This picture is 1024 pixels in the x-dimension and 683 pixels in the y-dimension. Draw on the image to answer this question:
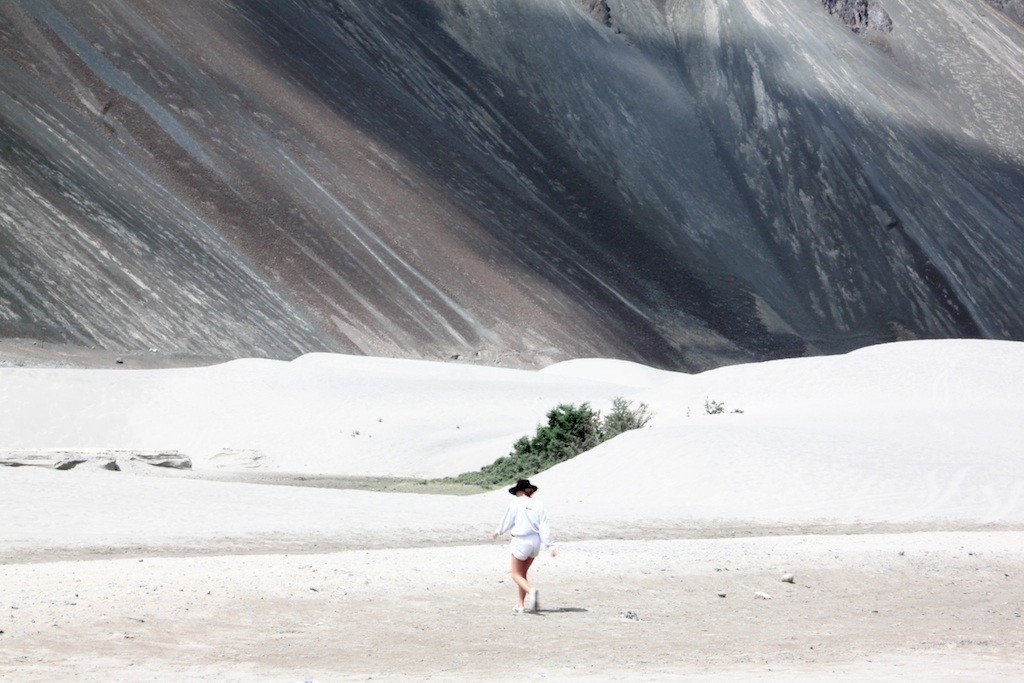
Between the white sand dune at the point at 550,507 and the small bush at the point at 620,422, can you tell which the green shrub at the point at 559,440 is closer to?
the small bush at the point at 620,422

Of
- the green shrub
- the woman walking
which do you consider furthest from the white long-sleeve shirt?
the green shrub

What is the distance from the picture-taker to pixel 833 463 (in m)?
19.2

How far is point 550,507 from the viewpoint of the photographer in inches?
679

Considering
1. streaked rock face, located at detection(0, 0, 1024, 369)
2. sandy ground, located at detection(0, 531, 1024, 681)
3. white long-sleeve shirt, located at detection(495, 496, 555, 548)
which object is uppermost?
streaked rock face, located at detection(0, 0, 1024, 369)

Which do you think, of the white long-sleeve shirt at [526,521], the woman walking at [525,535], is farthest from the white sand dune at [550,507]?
the white long-sleeve shirt at [526,521]

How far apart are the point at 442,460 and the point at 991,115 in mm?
72897

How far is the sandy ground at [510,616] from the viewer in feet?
28.3

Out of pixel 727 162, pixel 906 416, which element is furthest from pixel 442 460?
pixel 727 162

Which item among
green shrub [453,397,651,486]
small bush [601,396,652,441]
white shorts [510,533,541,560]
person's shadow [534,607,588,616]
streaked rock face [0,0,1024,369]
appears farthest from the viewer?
streaked rock face [0,0,1024,369]

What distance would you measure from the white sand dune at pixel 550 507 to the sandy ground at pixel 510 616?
4 cm

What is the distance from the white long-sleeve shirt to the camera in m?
10.4

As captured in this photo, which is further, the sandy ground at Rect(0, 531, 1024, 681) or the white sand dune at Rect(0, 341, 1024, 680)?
the white sand dune at Rect(0, 341, 1024, 680)

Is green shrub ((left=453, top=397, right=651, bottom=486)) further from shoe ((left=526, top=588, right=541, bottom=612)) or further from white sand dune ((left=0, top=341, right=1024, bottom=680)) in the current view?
shoe ((left=526, top=588, right=541, bottom=612))

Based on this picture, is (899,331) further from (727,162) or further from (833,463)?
(833,463)
